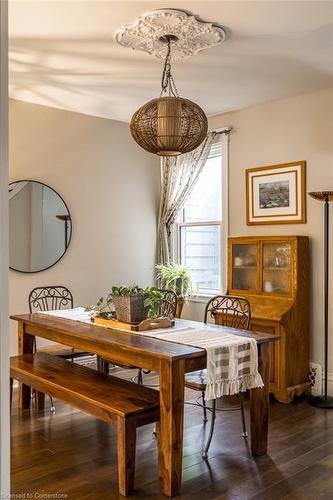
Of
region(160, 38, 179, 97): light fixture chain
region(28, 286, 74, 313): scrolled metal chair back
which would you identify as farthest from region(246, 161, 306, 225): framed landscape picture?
region(28, 286, 74, 313): scrolled metal chair back

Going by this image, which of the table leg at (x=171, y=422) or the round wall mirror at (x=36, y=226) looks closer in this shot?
the table leg at (x=171, y=422)

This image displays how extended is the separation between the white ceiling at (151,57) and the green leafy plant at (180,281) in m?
1.75

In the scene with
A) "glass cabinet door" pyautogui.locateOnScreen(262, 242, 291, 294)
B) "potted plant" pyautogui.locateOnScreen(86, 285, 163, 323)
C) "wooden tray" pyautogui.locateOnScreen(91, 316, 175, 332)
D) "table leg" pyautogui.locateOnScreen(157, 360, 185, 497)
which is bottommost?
"table leg" pyautogui.locateOnScreen(157, 360, 185, 497)

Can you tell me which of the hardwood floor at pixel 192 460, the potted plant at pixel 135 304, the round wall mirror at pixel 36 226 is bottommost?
the hardwood floor at pixel 192 460

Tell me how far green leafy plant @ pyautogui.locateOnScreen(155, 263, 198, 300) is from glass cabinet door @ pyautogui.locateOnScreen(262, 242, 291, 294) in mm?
1012

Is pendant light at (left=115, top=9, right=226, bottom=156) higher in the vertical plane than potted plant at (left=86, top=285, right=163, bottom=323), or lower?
higher

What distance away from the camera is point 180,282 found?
5289 mm

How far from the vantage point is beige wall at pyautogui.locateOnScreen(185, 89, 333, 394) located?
4.39 m

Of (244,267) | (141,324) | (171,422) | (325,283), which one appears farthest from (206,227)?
(171,422)

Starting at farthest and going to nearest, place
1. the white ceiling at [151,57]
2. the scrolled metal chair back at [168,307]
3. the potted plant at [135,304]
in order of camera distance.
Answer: the scrolled metal chair back at [168,307] → the potted plant at [135,304] → the white ceiling at [151,57]

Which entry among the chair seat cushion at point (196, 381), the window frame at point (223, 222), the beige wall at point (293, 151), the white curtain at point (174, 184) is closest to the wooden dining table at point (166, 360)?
the chair seat cushion at point (196, 381)

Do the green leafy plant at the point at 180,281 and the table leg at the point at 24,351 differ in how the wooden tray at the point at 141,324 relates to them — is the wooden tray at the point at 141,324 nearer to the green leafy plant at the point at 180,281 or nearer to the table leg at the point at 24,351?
the table leg at the point at 24,351

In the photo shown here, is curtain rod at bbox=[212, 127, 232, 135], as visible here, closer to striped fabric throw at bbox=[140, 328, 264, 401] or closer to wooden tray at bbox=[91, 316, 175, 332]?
wooden tray at bbox=[91, 316, 175, 332]

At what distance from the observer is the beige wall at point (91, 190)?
4.79 m
